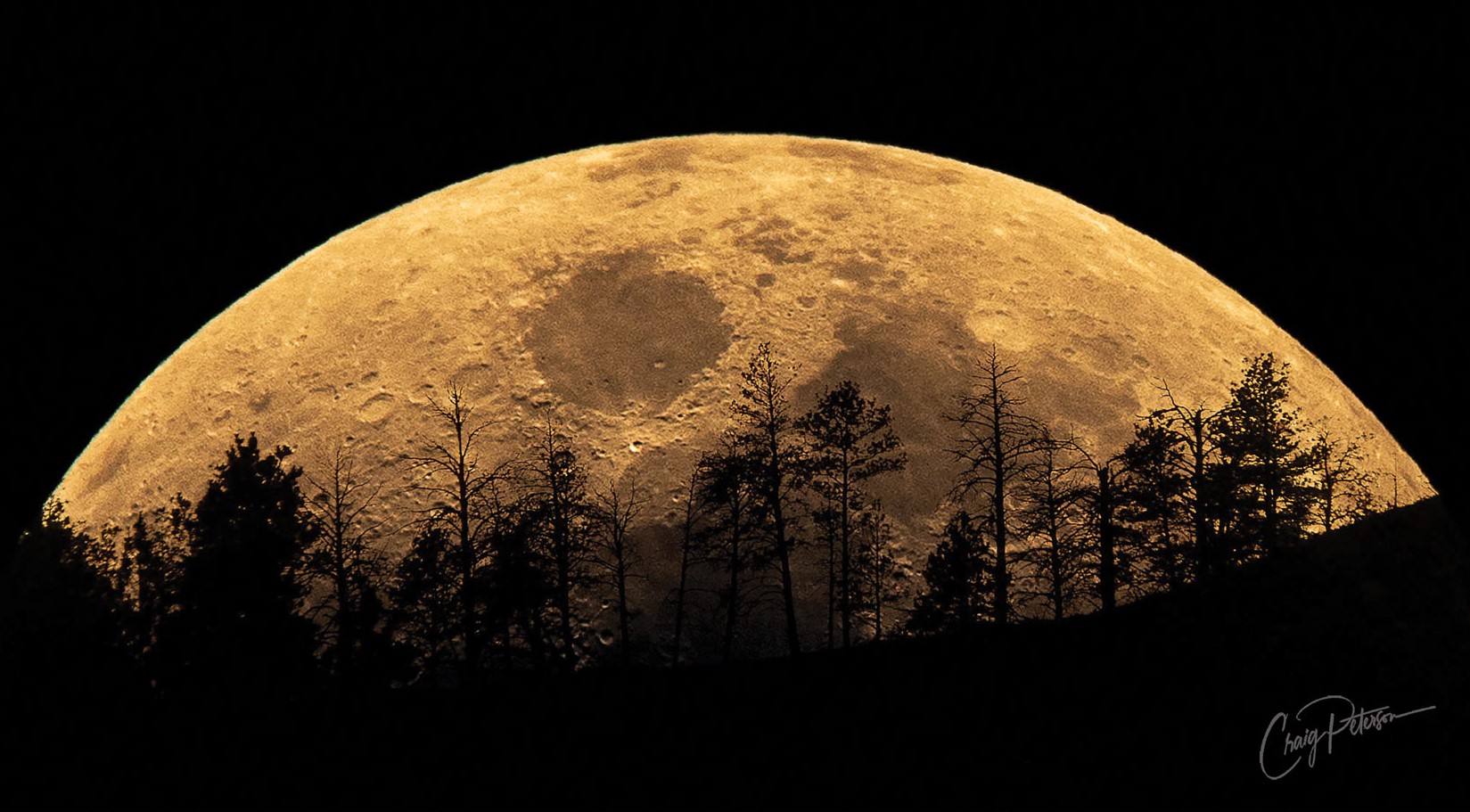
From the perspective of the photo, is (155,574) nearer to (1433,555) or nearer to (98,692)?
(98,692)

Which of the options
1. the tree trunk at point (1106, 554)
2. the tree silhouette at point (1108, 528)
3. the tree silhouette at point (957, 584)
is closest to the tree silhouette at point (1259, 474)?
the tree silhouette at point (1108, 528)

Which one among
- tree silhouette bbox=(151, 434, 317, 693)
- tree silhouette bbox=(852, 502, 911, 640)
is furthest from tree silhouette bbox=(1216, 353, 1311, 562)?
tree silhouette bbox=(151, 434, 317, 693)

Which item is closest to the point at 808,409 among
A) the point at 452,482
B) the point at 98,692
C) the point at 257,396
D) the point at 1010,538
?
the point at 1010,538

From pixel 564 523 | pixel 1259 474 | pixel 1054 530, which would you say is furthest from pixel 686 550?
pixel 1259 474

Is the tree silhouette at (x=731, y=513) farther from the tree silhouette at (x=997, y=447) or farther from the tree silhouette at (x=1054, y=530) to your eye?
the tree silhouette at (x=1054, y=530)
